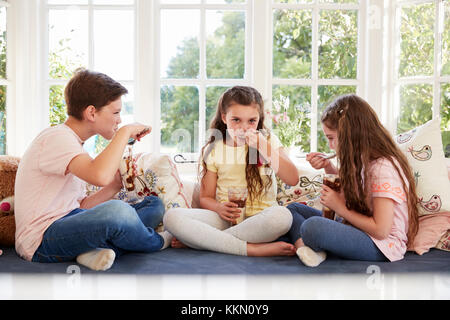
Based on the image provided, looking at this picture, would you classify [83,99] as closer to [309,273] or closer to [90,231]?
[90,231]

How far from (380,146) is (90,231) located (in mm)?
1024

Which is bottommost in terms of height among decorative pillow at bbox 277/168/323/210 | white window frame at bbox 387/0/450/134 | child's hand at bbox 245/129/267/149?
decorative pillow at bbox 277/168/323/210

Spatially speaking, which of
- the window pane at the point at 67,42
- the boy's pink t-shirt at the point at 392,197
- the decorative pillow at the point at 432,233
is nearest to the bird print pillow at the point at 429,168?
the decorative pillow at the point at 432,233

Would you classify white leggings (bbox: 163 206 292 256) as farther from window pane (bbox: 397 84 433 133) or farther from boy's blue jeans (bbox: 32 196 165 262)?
window pane (bbox: 397 84 433 133)

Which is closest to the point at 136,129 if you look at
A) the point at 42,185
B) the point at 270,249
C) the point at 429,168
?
the point at 42,185

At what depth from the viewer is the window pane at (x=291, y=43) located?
9.60ft

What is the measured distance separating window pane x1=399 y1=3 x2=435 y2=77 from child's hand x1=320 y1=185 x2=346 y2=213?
1.46 meters

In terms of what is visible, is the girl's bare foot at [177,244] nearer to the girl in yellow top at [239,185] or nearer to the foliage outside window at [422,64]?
the girl in yellow top at [239,185]

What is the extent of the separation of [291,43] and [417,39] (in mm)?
721

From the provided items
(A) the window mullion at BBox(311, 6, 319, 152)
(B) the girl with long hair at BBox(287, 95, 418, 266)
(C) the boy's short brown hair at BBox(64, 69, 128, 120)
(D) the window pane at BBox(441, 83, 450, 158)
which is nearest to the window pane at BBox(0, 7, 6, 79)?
(C) the boy's short brown hair at BBox(64, 69, 128, 120)

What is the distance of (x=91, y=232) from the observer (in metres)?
1.54

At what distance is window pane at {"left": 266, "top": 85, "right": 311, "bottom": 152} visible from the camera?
9.53 feet

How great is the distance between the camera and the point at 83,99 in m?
1.73

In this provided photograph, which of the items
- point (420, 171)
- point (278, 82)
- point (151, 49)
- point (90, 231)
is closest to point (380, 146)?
point (420, 171)
